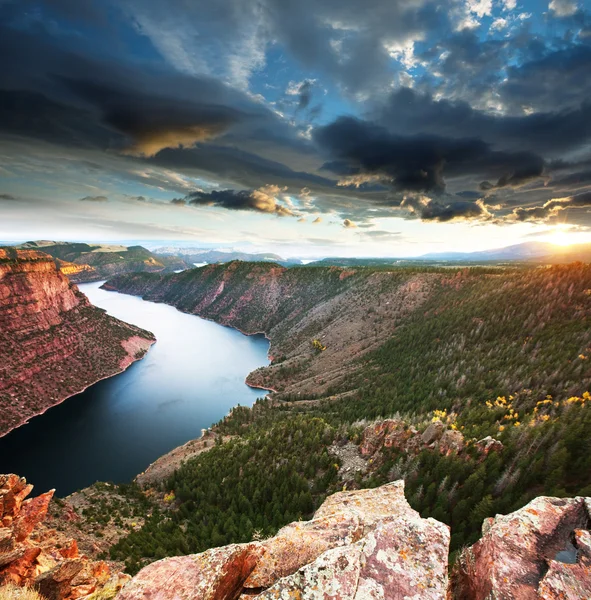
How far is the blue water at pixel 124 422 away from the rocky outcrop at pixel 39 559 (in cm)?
5469

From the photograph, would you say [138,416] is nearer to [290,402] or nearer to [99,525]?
[290,402]

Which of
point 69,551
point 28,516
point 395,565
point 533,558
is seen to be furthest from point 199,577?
point 28,516

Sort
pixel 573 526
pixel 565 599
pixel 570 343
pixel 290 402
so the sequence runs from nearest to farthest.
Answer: pixel 565 599 → pixel 573 526 → pixel 570 343 → pixel 290 402

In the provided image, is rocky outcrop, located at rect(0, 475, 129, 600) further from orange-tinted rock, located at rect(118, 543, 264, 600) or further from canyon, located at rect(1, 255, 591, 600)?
canyon, located at rect(1, 255, 591, 600)

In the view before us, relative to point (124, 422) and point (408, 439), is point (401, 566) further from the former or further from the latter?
point (124, 422)

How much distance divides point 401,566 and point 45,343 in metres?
150

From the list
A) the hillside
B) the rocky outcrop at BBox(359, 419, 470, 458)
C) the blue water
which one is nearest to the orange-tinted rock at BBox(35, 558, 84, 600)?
the hillside

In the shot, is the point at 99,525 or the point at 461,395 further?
the point at 461,395

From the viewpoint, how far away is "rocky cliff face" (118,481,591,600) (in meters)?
8.66

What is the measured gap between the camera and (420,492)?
1618 inches

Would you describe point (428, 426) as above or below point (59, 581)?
below

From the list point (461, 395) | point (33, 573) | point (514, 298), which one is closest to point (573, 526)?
point (33, 573)

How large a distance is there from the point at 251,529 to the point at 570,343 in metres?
90.3

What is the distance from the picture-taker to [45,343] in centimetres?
11781
